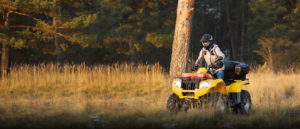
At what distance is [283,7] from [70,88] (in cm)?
2323

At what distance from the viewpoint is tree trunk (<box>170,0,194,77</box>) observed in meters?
12.6

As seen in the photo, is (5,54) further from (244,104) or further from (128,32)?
(244,104)

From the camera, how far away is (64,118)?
776cm

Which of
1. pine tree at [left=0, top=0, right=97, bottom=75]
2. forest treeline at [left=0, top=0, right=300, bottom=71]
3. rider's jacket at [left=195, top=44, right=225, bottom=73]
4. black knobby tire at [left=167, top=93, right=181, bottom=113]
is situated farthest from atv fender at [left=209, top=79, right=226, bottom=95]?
forest treeline at [left=0, top=0, right=300, bottom=71]

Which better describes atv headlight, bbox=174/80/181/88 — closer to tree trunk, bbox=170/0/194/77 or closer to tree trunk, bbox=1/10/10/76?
tree trunk, bbox=170/0/194/77

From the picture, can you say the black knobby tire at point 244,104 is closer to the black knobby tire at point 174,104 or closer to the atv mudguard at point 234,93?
the atv mudguard at point 234,93

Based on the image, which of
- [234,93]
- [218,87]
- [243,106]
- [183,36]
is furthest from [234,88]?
[183,36]

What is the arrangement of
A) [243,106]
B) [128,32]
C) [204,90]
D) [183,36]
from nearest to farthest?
[204,90]
[243,106]
[183,36]
[128,32]

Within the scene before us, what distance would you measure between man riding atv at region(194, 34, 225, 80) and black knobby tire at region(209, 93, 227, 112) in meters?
0.60

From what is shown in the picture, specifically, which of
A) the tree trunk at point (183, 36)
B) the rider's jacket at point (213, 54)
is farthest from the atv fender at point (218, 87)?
the tree trunk at point (183, 36)

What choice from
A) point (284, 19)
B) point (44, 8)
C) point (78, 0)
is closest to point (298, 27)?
point (284, 19)

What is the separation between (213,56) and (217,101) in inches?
47.7

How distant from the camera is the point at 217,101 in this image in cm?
775

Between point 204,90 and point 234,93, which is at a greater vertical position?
point 204,90
